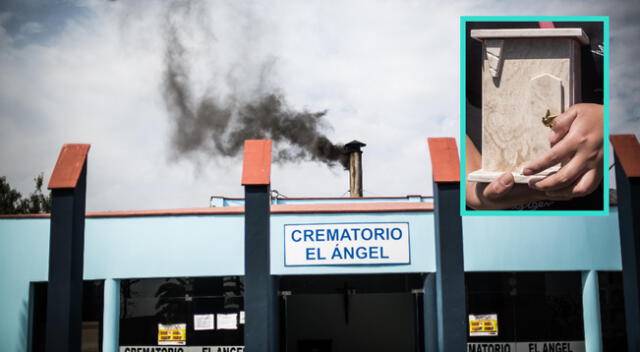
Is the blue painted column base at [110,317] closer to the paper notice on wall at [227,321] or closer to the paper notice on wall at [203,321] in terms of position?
the paper notice on wall at [203,321]

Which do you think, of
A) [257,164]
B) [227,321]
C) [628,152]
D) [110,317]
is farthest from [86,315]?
[628,152]

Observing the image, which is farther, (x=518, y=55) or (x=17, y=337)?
(x=17, y=337)

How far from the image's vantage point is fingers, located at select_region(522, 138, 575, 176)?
1526 cm

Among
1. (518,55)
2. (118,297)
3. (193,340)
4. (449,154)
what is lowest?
(193,340)

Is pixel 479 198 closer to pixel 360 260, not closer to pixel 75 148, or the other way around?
pixel 360 260

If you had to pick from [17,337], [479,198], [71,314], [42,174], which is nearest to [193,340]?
[17,337]

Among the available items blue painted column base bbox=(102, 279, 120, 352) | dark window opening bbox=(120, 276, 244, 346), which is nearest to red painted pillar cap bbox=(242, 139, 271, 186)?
dark window opening bbox=(120, 276, 244, 346)

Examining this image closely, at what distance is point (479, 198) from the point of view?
48.7ft

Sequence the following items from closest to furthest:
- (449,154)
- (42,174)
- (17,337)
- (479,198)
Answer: (449,154) → (479,198) → (17,337) → (42,174)

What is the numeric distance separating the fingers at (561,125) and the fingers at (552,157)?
134 mm

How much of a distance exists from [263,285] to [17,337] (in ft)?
24.1

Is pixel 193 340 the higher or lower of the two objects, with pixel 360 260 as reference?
lower

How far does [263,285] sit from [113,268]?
5478 millimetres

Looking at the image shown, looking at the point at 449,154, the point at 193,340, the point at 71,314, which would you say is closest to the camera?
the point at 71,314
